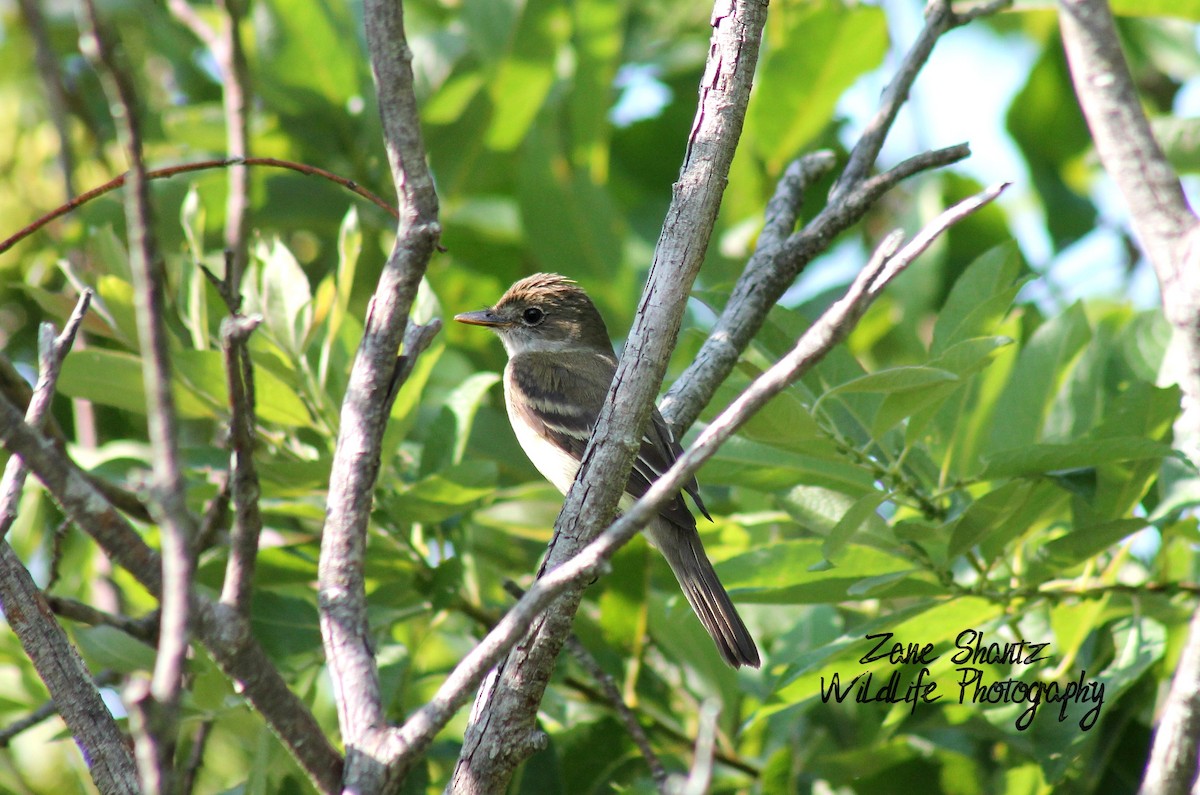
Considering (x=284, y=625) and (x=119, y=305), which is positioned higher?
(x=119, y=305)

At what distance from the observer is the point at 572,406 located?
16.3ft

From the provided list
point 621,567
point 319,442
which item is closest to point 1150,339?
point 621,567

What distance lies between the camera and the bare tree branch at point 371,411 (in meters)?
2.24

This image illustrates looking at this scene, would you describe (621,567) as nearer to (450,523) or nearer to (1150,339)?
(450,523)

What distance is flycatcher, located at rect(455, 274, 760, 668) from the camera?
376 cm

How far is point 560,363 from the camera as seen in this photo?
5.30 m

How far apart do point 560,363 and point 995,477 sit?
2569 mm

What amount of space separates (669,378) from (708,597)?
29.9 inches

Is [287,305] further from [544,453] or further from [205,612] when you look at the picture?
[205,612]

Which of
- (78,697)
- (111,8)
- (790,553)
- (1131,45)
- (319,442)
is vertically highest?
Answer: (111,8)

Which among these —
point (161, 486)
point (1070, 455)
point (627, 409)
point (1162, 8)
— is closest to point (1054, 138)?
point (1162, 8)

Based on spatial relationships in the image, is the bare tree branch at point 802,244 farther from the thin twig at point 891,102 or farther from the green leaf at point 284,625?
the green leaf at point 284,625

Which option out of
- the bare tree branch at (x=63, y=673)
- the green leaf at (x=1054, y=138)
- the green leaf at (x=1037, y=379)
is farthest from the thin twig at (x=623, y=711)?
the green leaf at (x=1054, y=138)

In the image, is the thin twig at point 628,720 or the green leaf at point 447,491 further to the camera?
the green leaf at point 447,491
